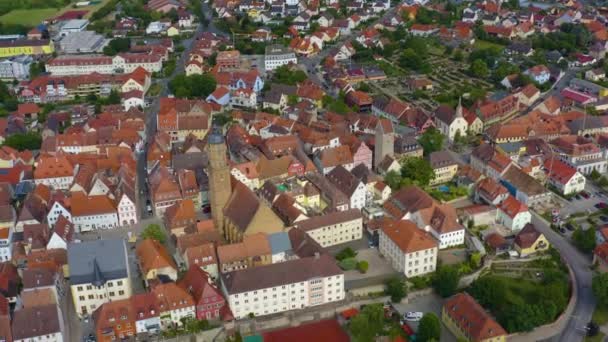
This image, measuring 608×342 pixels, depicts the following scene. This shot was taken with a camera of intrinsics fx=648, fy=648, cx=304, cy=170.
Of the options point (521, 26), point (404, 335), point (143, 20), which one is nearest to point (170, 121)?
point (404, 335)

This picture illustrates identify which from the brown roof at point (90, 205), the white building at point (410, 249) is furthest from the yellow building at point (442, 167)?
the brown roof at point (90, 205)

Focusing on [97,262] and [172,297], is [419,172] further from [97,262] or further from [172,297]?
[97,262]

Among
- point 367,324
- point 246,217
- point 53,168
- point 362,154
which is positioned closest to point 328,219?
point 246,217

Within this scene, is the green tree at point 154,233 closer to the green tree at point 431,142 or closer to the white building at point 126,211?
the white building at point 126,211

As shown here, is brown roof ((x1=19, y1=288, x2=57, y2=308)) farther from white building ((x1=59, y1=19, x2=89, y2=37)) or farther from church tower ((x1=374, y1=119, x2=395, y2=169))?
white building ((x1=59, y1=19, x2=89, y2=37))

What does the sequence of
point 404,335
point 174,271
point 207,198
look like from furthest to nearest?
→ point 207,198, point 174,271, point 404,335

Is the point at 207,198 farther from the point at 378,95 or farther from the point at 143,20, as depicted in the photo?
the point at 143,20

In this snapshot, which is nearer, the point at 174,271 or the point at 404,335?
the point at 404,335
